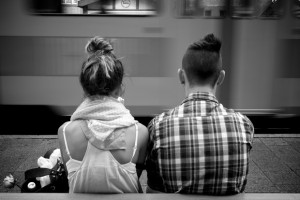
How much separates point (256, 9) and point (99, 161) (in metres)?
4.41

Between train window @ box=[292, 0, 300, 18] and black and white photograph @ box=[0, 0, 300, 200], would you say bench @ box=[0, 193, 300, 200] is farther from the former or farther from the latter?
train window @ box=[292, 0, 300, 18]

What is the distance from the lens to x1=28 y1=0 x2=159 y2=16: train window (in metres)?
5.21

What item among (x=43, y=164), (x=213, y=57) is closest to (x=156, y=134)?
(x=213, y=57)

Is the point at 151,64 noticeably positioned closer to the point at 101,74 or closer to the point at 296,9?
the point at 296,9

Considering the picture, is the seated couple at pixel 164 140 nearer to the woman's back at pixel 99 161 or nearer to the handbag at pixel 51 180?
the woman's back at pixel 99 161

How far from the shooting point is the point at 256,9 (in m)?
5.43

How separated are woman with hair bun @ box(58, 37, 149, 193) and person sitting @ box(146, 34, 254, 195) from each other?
0.13 metres

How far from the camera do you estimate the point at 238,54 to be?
551 cm

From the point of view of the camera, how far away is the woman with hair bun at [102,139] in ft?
5.85

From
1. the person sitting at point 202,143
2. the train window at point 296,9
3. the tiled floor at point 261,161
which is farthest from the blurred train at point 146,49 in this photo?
the person sitting at point 202,143

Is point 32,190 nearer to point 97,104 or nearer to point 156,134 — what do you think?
point 97,104

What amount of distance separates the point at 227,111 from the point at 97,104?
2.19 feet

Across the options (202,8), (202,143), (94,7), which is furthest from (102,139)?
(202,8)

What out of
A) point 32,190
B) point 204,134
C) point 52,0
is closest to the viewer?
point 204,134
